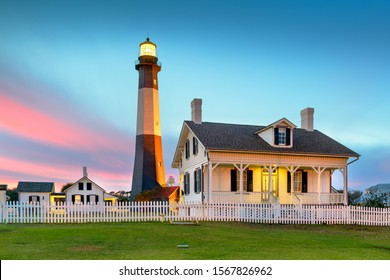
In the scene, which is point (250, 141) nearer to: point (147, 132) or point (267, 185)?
point (267, 185)

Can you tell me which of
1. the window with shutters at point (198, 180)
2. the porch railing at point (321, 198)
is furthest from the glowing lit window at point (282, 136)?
the window with shutters at point (198, 180)

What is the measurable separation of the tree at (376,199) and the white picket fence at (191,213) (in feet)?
20.0

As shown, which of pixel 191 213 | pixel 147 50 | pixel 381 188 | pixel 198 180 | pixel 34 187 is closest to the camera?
pixel 191 213

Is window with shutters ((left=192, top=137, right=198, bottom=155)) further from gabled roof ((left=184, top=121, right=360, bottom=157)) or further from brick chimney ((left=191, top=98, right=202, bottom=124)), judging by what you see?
brick chimney ((left=191, top=98, right=202, bottom=124))

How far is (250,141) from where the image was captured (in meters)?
23.2

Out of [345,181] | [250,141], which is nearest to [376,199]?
[345,181]

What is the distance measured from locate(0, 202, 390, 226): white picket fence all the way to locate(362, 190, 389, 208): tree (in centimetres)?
608

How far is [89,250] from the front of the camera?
959 centimetres

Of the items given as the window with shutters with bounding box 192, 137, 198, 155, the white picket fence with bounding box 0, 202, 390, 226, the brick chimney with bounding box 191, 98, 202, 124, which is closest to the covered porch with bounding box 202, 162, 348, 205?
the window with shutters with bounding box 192, 137, 198, 155

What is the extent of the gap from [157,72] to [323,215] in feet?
70.1

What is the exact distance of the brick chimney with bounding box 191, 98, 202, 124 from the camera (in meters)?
24.6

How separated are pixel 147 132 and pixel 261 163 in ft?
49.8
